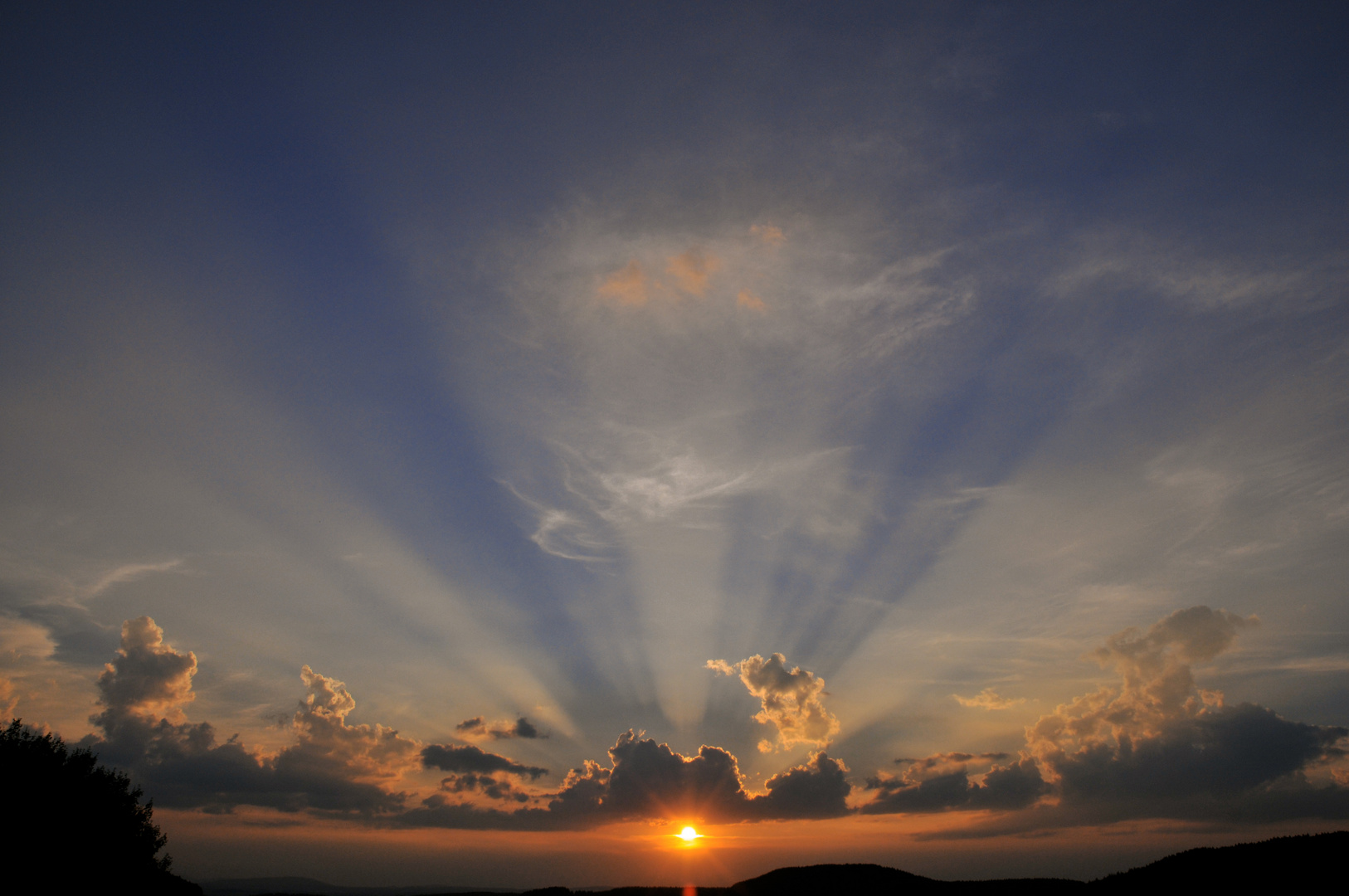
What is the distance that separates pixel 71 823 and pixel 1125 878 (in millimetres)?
94380

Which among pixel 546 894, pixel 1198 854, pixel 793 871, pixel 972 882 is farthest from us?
pixel 793 871

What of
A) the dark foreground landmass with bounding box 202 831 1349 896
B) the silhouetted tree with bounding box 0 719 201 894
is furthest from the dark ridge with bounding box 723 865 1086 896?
the silhouetted tree with bounding box 0 719 201 894

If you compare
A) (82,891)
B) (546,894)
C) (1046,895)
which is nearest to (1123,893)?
(1046,895)

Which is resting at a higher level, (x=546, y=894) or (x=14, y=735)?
(x=14, y=735)

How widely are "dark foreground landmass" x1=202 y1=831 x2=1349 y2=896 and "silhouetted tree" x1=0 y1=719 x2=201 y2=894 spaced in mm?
28602

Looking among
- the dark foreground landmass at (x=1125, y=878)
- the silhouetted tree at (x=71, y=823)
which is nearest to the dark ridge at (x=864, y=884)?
the dark foreground landmass at (x=1125, y=878)

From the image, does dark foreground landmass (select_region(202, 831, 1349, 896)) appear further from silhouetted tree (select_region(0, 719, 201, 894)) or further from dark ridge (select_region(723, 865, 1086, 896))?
silhouetted tree (select_region(0, 719, 201, 894))

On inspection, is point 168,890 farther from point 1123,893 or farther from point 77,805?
point 1123,893

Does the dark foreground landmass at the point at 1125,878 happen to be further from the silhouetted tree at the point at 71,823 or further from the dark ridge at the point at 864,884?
the silhouetted tree at the point at 71,823

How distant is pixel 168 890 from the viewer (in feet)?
215

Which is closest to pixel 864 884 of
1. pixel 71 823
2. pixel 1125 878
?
pixel 1125 878

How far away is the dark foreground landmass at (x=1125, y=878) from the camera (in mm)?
48438

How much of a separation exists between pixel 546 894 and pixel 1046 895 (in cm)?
4967

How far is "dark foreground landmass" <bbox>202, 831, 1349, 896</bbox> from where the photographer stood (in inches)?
1907
